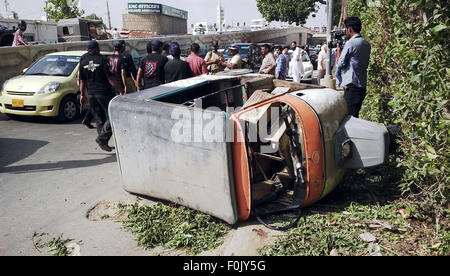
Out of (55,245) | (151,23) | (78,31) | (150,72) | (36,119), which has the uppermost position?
(151,23)

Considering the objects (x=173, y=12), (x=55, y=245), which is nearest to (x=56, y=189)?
(x=55, y=245)

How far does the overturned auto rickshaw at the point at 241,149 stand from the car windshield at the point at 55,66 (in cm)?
578

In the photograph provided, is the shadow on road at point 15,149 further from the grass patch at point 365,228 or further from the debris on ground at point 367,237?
the debris on ground at point 367,237

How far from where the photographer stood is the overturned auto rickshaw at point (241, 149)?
391cm

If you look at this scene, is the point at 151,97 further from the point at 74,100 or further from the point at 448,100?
the point at 74,100

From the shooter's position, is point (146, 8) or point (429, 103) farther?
point (146, 8)

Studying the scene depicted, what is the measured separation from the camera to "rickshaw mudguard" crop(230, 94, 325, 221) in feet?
12.6

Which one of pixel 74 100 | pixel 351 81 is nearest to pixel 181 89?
pixel 351 81

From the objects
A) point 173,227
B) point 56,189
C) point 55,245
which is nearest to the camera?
point 55,245

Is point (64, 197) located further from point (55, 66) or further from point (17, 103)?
point (55, 66)

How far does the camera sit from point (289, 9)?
205 feet

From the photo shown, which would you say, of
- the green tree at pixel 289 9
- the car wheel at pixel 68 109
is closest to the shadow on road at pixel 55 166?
the car wheel at pixel 68 109

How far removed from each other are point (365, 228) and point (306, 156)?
3.10ft

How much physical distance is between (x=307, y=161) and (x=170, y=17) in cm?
9307
